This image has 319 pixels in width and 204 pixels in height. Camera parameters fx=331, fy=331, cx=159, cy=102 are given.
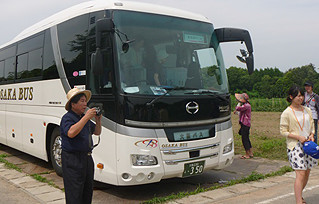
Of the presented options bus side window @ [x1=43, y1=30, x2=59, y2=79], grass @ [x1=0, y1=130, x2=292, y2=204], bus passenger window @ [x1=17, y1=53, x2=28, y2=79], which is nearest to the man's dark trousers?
grass @ [x1=0, y1=130, x2=292, y2=204]

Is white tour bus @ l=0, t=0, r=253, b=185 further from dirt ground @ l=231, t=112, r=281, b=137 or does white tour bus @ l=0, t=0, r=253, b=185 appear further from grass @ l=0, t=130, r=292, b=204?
dirt ground @ l=231, t=112, r=281, b=137

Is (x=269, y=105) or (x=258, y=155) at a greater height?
(x=258, y=155)

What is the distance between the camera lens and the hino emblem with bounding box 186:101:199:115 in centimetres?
548

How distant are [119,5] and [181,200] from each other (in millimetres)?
3350

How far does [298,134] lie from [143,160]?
232 centimetres

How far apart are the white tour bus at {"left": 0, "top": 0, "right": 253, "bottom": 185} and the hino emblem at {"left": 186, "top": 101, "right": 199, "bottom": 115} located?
0.02 meters

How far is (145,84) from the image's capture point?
5234mm

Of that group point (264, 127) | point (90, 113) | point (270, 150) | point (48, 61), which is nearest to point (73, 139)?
point (90, 113)

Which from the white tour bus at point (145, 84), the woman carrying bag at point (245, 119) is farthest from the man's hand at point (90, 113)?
the woman carrying bag at point (245, 119)

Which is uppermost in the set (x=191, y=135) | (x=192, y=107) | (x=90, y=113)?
(x=90, y=113)

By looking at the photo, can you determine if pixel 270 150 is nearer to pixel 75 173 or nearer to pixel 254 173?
pixel 254 173

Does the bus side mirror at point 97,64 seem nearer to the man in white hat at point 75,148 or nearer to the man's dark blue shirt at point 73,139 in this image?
the man in white hat at point 75,148

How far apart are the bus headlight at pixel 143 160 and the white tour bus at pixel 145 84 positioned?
0.02 meters

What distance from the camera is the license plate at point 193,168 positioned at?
5465 millimetres
